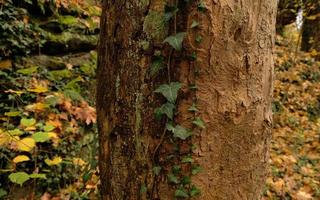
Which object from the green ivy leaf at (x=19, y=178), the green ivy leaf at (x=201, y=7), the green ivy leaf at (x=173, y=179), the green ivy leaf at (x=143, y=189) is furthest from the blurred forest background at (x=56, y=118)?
the green ivy leaf at (x=201, y=7)

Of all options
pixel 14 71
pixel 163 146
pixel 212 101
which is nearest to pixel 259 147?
pixel 212 101

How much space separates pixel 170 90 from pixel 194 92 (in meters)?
0.11

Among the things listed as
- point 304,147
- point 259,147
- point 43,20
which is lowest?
point 304,147

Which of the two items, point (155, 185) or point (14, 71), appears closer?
point (155, 185)

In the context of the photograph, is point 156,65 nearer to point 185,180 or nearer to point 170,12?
point 170,12

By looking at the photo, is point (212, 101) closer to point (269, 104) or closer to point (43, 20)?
point (269, 104)

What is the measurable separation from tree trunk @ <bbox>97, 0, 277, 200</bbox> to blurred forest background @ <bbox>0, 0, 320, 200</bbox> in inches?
24.2

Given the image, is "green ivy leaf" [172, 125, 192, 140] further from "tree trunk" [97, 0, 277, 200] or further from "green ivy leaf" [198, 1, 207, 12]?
"green ivy leaf" [198, 1, 207, 12]

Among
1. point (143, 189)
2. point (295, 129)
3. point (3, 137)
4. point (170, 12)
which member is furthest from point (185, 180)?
point (295, 129)

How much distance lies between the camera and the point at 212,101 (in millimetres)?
1335

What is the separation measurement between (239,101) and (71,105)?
2.91 meters

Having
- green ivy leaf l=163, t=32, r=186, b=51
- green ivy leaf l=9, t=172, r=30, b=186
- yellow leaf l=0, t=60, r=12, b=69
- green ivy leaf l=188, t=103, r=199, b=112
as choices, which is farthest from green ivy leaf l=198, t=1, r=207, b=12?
yellow leaf l=0, t=60, r=12, b=69

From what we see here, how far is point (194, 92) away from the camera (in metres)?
1.32

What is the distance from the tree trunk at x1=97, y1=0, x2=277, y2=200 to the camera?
51.2 inches
